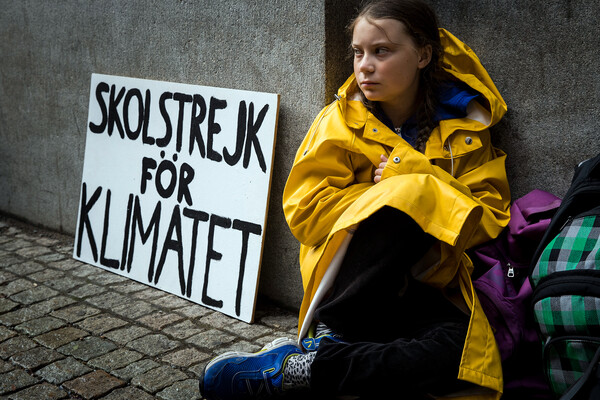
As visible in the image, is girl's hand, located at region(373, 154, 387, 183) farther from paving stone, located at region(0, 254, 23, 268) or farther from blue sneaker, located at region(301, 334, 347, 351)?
paving stone, located at region(0, 254, 23, 268)

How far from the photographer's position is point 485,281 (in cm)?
266

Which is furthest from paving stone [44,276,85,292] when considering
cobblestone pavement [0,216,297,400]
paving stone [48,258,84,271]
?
paving stone [48,258,84,271]

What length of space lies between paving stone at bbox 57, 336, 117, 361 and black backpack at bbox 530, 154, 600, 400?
6.74ft

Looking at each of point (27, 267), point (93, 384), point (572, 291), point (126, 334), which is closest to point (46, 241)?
point (27, 267)

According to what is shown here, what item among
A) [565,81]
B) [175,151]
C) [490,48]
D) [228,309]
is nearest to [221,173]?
[175,151]

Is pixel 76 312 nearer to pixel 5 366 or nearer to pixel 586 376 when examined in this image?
pixel 5 366

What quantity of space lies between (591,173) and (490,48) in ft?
3.14

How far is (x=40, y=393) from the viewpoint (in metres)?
2.90

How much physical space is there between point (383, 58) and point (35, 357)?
215 cm

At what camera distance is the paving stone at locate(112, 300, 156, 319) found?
12.4 feet

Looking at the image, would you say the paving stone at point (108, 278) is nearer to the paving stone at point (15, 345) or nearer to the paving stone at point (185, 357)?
the paving stone at point (15, 345)

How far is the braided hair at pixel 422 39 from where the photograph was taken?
2.79 meters

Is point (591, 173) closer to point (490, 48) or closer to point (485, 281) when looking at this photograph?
point (485, 281)

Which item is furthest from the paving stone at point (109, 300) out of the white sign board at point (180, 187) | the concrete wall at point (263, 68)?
the concrete wall at point (263, 68)
